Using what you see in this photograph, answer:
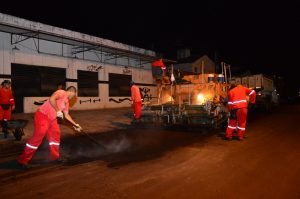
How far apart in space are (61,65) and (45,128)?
14.1 meters

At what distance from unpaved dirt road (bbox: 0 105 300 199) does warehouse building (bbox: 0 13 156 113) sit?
9.14m

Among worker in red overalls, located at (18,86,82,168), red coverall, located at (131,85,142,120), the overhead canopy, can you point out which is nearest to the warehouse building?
the overhead canopy

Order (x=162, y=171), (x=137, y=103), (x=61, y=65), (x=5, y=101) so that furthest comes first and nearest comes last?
(x=61, y=65) < (x=137, y=103) < (x=5, y=101) < (x=162, y=171)

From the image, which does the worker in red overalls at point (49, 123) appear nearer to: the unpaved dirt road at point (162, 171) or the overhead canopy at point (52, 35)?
the unpaved dirt road at point (162, 171)

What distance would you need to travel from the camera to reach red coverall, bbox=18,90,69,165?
18.5ft

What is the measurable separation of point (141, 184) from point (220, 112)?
275 inches

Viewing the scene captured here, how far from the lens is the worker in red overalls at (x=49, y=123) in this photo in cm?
563

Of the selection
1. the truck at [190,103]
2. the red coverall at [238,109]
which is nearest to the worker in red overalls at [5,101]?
the truck at [190,103]

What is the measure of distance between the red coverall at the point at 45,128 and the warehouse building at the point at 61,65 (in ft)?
32.3

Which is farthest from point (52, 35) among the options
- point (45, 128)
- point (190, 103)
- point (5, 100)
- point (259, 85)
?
point (259, 85)

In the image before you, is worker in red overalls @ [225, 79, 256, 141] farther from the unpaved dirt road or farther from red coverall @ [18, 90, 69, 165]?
red coverall @ [18, 90, 69, 165]

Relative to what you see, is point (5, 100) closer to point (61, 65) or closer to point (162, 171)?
point (162, 171)

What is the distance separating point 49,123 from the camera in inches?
233

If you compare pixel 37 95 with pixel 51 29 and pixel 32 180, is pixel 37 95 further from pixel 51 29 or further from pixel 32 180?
pixel 32 180
